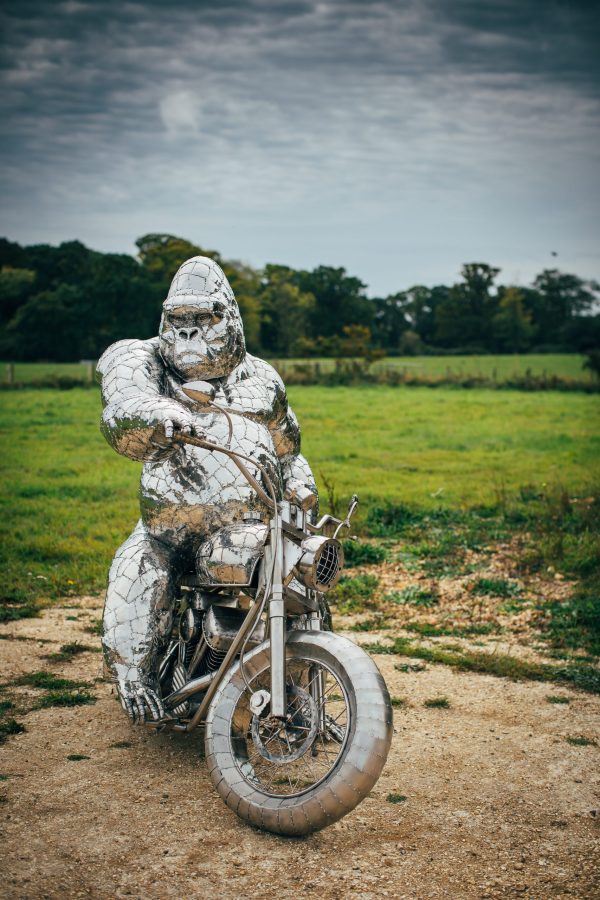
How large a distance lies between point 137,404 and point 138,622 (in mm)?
945

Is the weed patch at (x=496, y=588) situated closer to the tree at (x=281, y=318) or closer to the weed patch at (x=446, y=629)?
the weed patch at (x=446, y=629)

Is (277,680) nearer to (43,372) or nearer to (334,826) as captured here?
(334,826)

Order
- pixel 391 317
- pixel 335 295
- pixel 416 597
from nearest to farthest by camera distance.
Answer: pixel 416 597, pixel 335 295, pixel 391 317

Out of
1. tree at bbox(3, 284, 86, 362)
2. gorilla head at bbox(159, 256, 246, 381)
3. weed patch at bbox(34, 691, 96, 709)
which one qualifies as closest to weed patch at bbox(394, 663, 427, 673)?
weed patch at bbox(34, 691, 96, 709)

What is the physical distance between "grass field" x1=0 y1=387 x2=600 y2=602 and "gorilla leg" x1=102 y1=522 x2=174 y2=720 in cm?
328

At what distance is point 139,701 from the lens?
12.4ft

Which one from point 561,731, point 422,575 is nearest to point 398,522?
point 422,575

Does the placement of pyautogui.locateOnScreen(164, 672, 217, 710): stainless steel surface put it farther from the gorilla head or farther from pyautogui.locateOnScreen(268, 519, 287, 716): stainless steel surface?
the gorilla head

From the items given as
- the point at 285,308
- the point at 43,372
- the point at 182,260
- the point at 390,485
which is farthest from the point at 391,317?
the point at 390,485

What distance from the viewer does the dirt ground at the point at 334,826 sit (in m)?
3.02

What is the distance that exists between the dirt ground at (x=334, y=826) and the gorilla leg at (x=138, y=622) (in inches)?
14.8

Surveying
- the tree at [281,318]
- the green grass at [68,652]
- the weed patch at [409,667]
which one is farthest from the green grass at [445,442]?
the tree at [281,318]

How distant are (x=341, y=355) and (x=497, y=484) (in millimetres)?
40678

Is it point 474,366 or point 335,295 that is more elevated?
point 335,295
